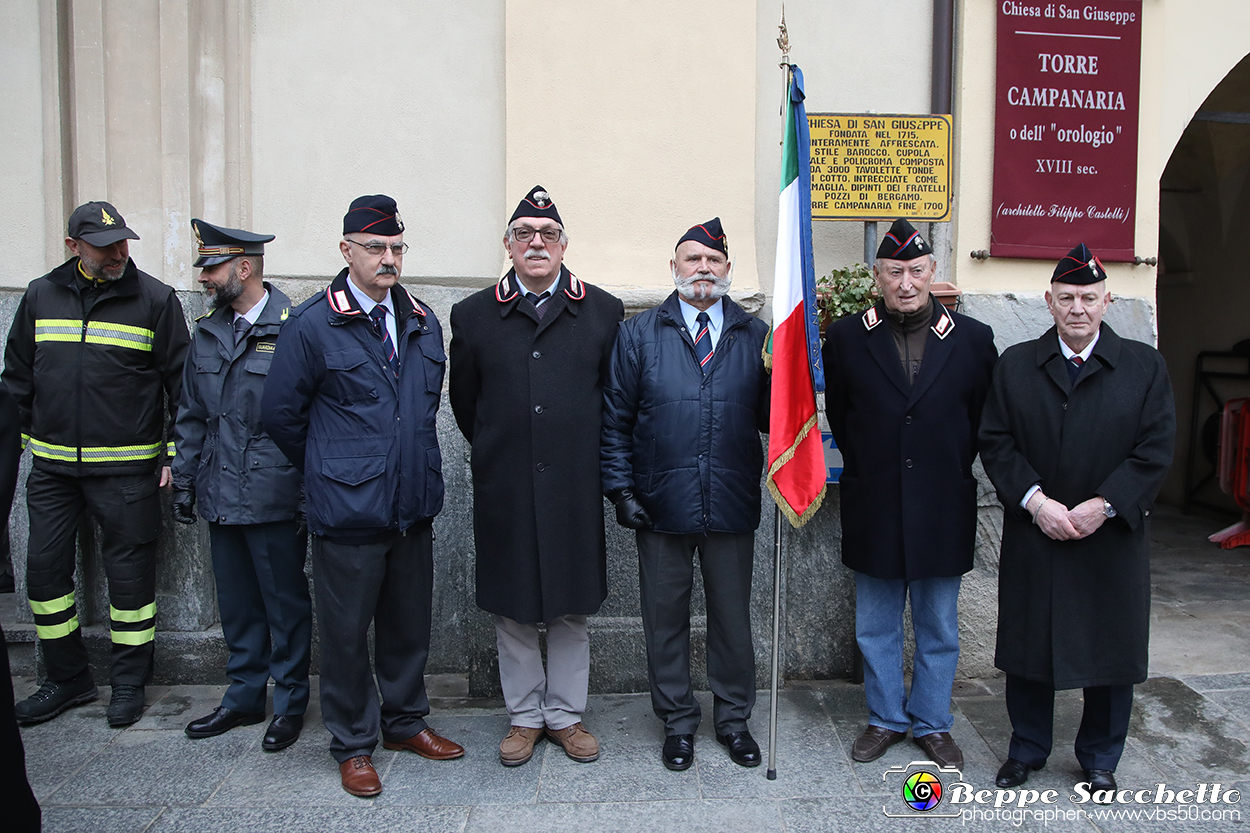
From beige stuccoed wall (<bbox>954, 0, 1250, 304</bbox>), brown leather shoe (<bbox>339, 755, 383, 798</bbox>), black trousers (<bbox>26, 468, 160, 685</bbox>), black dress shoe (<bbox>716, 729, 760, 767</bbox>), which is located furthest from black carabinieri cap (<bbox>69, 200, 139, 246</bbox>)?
beige stuccoed wall (<bbox>954, 0, 1250, 304</bbox>)

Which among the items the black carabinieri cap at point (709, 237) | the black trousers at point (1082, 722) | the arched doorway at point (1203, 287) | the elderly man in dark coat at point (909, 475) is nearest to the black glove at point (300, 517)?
the black carabinieri cap at point (709, 237)

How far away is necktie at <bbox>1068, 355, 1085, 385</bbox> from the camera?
336cm

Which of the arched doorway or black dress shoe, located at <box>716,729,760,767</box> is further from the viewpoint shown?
the arched doorway

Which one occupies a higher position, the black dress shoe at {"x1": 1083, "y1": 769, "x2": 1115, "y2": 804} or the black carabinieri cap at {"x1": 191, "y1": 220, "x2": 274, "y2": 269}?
the black carabinieri cap at {"x1": 191, "y1": 220, "x2": 274, "y2": 269}

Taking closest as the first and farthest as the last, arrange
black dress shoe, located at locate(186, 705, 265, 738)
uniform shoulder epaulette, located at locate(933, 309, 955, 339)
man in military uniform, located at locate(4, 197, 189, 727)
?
uniform shoulder epaulette, located at locate(933, 309, 955, 339)
black dress shoe, located at locate(186, 705, 265, 738)
man in military uniform, located at locate(4, 197, 189, 727)

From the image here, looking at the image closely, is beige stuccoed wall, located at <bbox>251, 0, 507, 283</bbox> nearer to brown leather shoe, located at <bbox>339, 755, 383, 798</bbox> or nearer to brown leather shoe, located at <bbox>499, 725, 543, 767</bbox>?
brown leather shoe, located at <bbox>499, 725, 543, 767</bbox>

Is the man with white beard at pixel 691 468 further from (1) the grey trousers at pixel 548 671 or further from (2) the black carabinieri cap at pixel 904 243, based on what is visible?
(2) the black carabinieri cap at pixel 904 243

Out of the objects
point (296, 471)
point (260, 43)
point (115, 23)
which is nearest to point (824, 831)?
point (296, 471)

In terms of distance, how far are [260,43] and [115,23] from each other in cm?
65

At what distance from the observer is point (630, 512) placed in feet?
Answer: 11.7

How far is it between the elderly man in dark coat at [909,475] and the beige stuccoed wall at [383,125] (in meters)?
1.99

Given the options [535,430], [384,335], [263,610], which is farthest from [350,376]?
[263,610]

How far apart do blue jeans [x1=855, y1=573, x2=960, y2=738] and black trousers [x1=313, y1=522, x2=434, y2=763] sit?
1.75 metres

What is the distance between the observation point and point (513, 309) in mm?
3623
